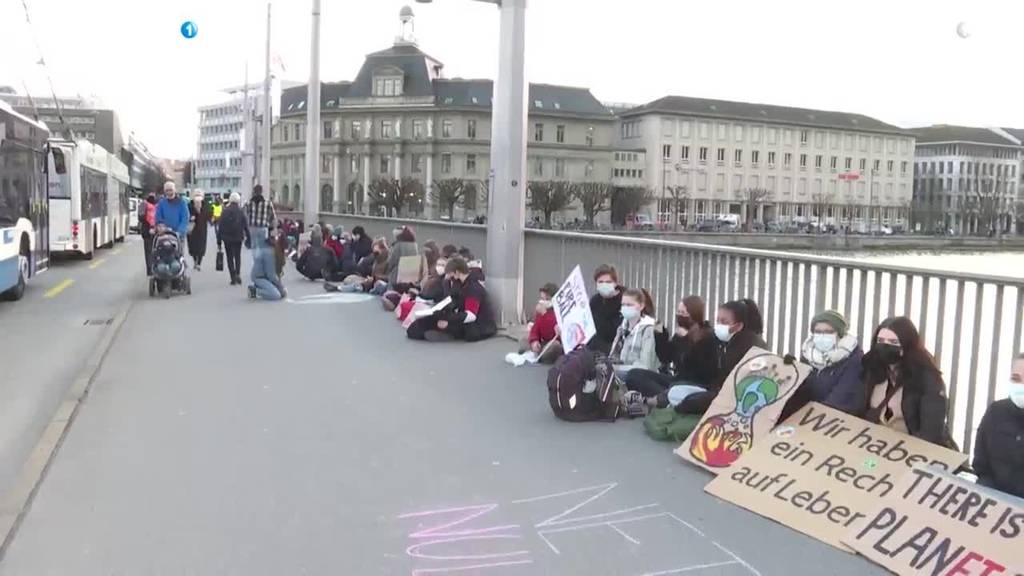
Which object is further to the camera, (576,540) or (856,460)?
(856,460)

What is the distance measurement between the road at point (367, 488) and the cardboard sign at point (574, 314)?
0.49 metres

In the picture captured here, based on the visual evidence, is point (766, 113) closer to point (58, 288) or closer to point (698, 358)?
point (58, 288)

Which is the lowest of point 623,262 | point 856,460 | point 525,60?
point 856,460

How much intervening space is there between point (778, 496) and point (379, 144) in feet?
427

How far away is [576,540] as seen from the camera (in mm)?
4719

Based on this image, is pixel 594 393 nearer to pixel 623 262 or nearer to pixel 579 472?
pixel 579 472

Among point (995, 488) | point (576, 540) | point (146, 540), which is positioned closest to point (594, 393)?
point (576, 540)

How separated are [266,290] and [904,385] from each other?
477 inches

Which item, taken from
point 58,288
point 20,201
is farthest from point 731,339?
point 58,288

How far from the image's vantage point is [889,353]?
553 cm

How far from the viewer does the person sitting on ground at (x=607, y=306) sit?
894 centimetres

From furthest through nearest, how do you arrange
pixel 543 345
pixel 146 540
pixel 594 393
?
1. pixel 543 345
2. pixel 594 393
3. pixel 146 540

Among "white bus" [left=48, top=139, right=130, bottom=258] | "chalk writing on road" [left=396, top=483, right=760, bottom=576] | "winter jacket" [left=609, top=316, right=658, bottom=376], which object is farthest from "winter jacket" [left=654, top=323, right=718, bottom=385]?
"white bus" [left=48, top=139, right=130, bottom=258]

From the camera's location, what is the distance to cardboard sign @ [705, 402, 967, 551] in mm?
4922
